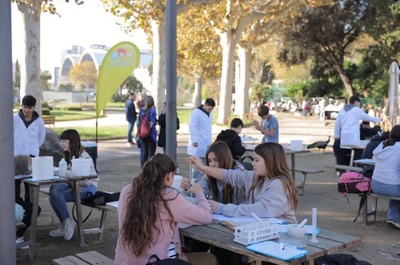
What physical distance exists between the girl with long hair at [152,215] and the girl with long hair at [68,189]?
264cm

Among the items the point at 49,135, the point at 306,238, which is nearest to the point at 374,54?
the point at 49,135

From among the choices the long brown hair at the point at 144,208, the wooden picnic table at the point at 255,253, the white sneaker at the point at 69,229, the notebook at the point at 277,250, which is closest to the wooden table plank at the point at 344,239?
the wooden picnic table at the point at 255,253

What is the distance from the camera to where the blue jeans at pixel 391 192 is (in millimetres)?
6680

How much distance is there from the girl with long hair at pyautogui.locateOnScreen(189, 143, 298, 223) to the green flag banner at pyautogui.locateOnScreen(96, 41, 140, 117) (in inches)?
297

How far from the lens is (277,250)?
3.17 meters

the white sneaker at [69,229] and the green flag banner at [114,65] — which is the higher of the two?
the green flag banner at [114,65]

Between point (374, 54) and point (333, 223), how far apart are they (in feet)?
90.9

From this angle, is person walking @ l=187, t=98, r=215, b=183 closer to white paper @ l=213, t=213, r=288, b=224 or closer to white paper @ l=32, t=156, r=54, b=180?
white paper @ l=32, t=156, r=54, b=180

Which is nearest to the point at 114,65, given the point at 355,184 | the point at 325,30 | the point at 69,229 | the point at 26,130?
the point at 26,130

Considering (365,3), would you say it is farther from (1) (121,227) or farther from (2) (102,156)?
(1) (121,227)

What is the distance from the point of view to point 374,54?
32500 millimetres

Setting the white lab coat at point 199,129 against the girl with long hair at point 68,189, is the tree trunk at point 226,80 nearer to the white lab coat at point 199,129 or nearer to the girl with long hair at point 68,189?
the white lab coat at point 199,129

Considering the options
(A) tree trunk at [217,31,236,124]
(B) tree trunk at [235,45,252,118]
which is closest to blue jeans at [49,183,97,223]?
(A) tree trunk at [217,31,236,124]

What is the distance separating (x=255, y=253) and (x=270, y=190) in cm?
95
